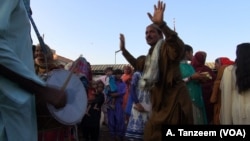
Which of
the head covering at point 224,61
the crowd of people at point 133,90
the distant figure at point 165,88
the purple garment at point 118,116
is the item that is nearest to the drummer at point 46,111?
the crowd of people at point 133,90

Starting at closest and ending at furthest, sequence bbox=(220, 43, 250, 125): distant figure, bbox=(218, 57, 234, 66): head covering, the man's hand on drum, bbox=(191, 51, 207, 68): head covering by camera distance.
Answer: the man's hand on drum, bbox=(220, 43, 250, 125): distant figure, bbox=(191, 51, 207, 68): head covering, bbox=(218, 57, 234, 66): head covering

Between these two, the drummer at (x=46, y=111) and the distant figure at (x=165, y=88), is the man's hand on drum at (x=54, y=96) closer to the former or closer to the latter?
the drummer at (x=46, y=111)

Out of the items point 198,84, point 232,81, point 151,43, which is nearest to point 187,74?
point 198,84

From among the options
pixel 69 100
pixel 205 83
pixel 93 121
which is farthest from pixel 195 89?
pixel 69 100

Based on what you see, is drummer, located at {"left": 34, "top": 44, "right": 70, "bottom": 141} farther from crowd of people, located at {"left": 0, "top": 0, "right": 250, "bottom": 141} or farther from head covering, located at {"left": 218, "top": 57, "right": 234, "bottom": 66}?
head covering, located at {"left": 218, "top": 57, "right": 234, "bottom": 66}

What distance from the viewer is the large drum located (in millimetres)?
2492

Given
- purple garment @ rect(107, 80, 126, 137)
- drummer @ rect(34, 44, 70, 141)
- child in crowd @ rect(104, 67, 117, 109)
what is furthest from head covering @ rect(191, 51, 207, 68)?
child in crowd @ rect(104, 67, 117, 109)

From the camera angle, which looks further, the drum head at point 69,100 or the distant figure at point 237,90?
the distant figure at point 237,90

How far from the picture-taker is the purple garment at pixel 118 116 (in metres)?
9.95

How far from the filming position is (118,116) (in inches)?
401

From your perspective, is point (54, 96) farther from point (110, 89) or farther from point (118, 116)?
point (110, 89)

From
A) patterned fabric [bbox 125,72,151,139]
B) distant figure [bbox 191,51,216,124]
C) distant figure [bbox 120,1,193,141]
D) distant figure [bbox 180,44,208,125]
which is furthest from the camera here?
distant figure [bbox 191,51,216,124]

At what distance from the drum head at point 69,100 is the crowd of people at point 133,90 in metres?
0.06

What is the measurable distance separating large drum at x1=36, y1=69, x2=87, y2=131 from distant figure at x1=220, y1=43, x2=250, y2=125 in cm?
298
